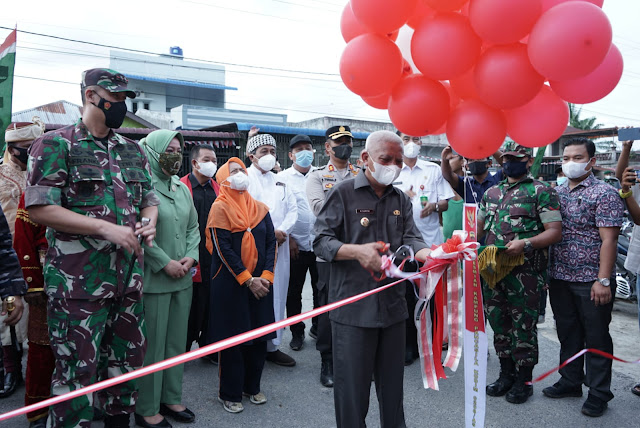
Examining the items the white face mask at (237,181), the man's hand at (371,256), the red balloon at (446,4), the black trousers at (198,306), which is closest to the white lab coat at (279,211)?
the black trousers at (198,306)

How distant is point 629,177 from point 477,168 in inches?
55.2

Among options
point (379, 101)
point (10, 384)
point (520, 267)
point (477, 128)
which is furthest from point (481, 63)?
point (10, 384)

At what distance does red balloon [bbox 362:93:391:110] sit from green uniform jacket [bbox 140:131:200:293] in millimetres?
1479

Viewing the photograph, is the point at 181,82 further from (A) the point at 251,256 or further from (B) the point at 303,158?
(A) the point at 251,256

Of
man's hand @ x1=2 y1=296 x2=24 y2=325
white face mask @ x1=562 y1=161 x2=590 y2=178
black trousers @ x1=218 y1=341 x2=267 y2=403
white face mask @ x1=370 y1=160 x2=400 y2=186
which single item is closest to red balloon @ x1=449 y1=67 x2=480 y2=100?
white face mask @ x1=370 y1=160 x2=400 y2=186

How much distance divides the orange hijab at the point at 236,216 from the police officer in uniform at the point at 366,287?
1001 millimetres

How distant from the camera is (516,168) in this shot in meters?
3.62

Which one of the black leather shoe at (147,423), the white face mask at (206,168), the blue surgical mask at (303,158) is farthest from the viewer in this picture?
the blue surgical mask at (303,158)

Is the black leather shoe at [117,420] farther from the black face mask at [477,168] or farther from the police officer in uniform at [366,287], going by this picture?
the black face mask at [477,168]

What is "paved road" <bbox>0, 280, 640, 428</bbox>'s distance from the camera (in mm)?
3246

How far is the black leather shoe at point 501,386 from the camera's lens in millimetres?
3689

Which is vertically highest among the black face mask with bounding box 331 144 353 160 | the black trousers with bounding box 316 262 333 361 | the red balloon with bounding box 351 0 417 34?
the red balloon with bounding box 351 0 417 34

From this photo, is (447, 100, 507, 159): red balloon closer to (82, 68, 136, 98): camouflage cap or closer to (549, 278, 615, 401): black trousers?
(549, 278, 615, 401): black trousers

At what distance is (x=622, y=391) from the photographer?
3762mm
